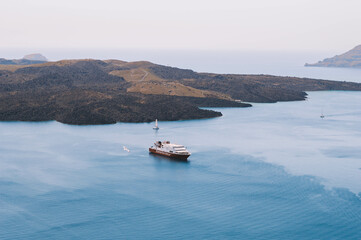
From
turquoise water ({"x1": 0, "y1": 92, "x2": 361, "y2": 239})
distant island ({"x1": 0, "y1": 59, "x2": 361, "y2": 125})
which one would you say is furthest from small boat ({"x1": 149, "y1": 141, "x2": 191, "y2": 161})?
distant island ({"x1": 0, "y1": 59, "x2": 361, "y2": 125})

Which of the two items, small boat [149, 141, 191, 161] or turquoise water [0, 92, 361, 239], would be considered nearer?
turquoise water [0, 92, 361, 239]

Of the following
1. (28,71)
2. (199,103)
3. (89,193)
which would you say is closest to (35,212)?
(89,193)

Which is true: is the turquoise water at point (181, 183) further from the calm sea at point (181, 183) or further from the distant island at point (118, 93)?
the distant island at point (118, 93)

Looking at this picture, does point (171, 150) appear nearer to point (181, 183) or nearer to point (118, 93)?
point (181, 183)

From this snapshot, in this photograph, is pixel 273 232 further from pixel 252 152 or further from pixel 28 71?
pixel 28 71

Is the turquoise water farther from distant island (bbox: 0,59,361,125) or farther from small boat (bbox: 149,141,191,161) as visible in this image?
distant island (bbox: 0,59,361,125)

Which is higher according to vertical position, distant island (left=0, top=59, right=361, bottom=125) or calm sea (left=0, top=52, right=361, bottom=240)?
distant island (left=0, top=59, right=361, bottom=125)
